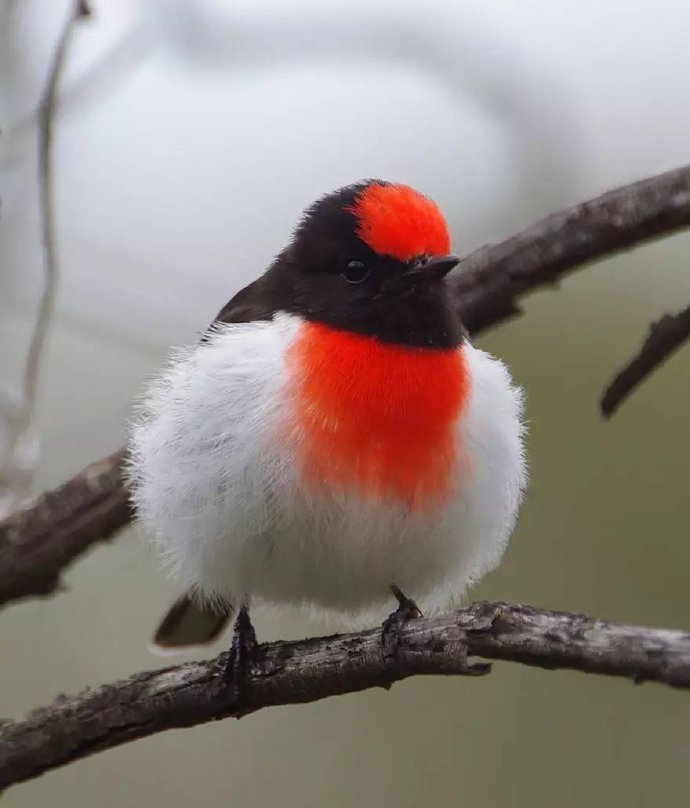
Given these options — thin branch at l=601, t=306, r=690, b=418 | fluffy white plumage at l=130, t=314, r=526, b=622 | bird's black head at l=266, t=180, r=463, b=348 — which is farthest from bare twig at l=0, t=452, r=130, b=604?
thin branch at l=601, t=306, r=690, b=418

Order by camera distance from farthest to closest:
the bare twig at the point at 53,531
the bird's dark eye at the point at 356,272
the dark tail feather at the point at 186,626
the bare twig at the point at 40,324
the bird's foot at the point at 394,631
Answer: the dark tail feather at the point at 186,626
the bare twig at the point at 53,531
the bare twig at the point at 40,324
the bird's dark eye at the point at 356,272
the bird's foot at the point at 394,631

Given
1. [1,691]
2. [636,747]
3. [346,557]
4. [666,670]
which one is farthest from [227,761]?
[666,670]

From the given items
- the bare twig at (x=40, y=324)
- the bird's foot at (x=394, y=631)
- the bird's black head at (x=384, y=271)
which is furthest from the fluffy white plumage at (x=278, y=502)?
the bare twig at (x=40, y=324)

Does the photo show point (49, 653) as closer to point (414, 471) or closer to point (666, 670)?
point (414, 471)

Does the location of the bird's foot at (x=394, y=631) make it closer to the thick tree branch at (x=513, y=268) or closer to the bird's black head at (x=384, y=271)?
the bird's black head at (x=384, y=271)

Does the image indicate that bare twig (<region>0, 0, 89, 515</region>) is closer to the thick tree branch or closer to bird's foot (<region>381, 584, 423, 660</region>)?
the thick tree branch

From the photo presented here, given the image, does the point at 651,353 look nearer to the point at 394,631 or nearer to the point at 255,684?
the point at 394,631

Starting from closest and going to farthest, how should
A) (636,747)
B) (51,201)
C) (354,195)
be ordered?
1. (354,195)
2. (51,201)
3. (636,747)
